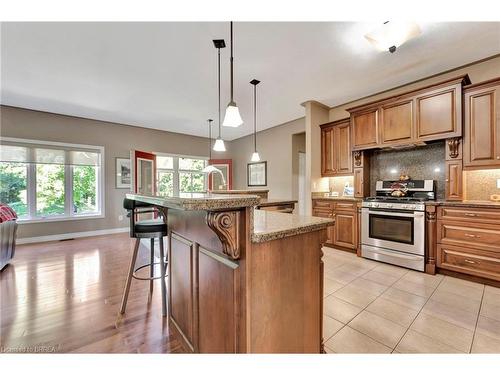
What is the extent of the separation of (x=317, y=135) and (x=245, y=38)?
2.43 m

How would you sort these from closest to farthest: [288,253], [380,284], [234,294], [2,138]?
[234,294]
[288,253]
[380,284]
[2,138]

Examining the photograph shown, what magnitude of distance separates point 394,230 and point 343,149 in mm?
1620

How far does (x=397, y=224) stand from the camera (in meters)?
2.98

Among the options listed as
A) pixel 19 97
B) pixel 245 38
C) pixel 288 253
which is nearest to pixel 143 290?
pixel 288 253

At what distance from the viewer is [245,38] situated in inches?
88.7

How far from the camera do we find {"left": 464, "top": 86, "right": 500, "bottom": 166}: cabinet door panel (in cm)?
247

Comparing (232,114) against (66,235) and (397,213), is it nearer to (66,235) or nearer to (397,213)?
(397,213)

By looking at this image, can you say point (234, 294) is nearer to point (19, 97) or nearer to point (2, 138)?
point (19, 97)

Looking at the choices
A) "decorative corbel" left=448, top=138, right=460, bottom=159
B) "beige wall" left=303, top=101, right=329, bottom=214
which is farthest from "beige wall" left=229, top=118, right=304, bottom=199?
"decorative corbel" left=448, top=138, right=460, bottom=159

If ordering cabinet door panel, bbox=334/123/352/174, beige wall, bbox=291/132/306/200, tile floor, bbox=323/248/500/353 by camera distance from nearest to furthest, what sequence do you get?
tile floor, bbox=323/248/500/353
cabinet door panel, bbox=334/123/352/174
beige wall, bbox=291/132/306/200

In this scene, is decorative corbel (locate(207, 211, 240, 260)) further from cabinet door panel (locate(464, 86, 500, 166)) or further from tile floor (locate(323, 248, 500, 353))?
cabinet door panel (locate(464, 86, 500, 166))

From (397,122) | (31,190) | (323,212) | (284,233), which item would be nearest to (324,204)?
(323,212)

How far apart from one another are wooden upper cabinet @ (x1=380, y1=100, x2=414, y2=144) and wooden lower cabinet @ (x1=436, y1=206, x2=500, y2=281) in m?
1.11
